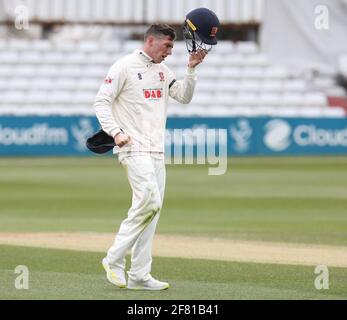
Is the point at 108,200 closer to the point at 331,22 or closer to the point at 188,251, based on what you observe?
the point at 188,251

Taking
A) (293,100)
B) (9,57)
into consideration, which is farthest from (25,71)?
(293,100)

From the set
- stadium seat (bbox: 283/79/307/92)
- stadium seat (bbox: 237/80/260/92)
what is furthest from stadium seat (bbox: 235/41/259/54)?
stadium seat (bbox: 283/79/307/92)

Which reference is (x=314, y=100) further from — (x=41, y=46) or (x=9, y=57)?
(x=9, y=57)

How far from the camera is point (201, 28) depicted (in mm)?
9523

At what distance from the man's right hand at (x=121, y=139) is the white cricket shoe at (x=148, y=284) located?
1.20 metres

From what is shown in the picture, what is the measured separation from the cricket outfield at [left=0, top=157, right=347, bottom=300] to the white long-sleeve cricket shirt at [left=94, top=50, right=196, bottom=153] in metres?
1.33

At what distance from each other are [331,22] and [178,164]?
12694mm

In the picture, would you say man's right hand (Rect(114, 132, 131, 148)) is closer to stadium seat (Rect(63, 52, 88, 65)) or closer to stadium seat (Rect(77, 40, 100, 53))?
stadium seat (Rect(63, 52, 88, 65))

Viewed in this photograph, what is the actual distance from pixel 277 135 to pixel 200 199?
1345 cm

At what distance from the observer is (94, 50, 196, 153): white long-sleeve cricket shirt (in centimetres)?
947

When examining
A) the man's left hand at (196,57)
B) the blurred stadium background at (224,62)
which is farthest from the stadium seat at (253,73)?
the man's left hand at (196,57)
